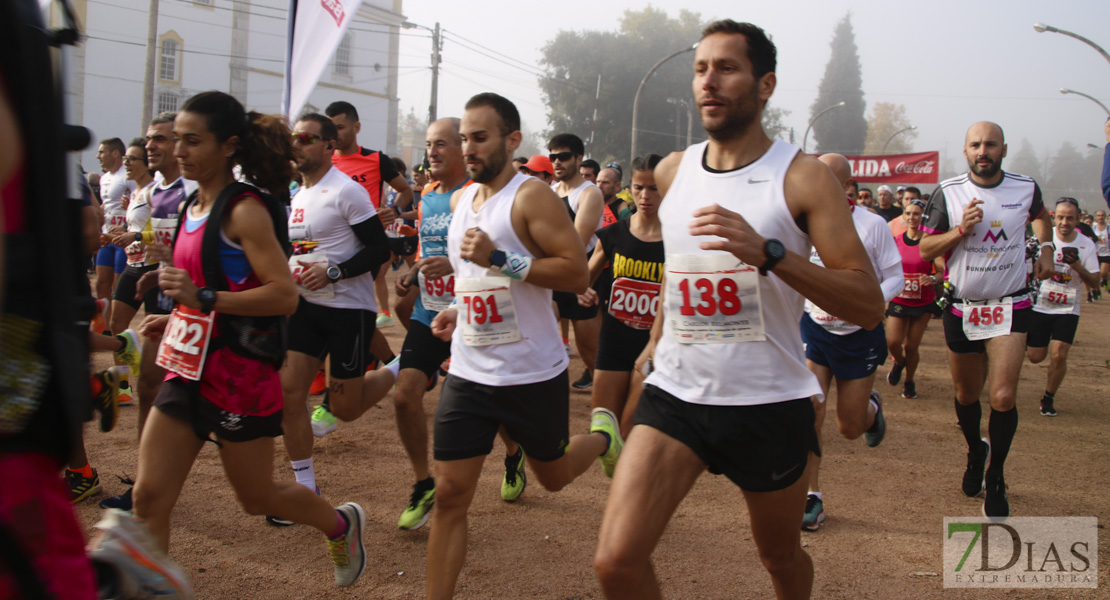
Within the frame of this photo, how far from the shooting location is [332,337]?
5.00 m

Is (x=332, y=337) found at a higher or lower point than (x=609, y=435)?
higher

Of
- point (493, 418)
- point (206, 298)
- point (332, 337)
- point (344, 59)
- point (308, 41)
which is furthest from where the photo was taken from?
point (344, 59)

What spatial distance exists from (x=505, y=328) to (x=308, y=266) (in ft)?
6.73

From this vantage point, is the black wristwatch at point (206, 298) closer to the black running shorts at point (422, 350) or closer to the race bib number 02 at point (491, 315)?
the race bib number 02 at point (491, 315)

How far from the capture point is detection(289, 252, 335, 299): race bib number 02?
5.02 m

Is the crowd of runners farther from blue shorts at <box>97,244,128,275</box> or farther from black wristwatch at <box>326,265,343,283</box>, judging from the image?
blue shorts at <box>97,244,128,275</box>

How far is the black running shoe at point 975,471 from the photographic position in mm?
5438

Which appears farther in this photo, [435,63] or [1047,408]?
[435,63]

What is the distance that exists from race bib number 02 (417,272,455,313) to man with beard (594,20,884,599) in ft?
7.14

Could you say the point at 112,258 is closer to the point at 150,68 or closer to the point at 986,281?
the point at 986,281

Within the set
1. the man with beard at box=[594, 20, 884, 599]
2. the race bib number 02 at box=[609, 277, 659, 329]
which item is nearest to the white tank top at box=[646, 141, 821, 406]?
the man with beard at box=[594, 20, 884, 599]

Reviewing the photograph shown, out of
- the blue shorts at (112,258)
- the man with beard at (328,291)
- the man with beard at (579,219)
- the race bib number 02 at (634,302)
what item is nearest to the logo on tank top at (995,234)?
the race bib number 02 at (634,302)

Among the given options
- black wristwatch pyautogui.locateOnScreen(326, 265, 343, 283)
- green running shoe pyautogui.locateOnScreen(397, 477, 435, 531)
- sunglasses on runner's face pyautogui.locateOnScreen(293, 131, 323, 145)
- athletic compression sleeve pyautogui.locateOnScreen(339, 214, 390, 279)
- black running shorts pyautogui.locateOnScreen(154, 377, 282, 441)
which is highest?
sunglasses on runner's face pyautogui.locateOnScreen(293, 131, 323, 145)

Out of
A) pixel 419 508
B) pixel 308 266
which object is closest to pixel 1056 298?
pixel 419 508
